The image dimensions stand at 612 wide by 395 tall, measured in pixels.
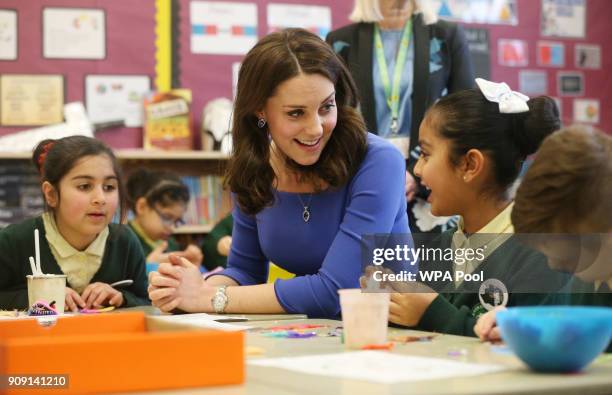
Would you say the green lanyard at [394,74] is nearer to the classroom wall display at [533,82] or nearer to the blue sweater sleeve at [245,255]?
the blue sweater sleeve at [245,255]

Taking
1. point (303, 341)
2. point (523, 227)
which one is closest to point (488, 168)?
point (523, 227)

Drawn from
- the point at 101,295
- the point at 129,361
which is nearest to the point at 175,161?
the point at 101,295

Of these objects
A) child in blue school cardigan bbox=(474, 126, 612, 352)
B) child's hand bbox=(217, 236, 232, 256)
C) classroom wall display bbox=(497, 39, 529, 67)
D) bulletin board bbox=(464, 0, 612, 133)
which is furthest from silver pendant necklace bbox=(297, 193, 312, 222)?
classroom wall display bbox=(497, 39, 529, 67)

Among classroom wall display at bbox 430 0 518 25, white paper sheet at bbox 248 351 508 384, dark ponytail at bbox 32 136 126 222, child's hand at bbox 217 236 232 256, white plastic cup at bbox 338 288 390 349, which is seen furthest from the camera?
classroom wall display at bbox 430 0 518 25

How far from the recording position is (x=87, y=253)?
9.70ft

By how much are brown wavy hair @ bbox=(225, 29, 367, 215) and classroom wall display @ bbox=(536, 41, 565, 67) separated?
4445 millimetres

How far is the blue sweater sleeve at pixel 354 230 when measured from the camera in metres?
2.24

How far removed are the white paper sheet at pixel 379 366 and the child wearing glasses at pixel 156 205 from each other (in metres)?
3.75

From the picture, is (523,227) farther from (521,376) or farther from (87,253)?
(87,253)

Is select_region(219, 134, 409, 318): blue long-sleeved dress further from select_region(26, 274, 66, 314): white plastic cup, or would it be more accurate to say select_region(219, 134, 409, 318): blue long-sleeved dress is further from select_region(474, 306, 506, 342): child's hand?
select_region(474, 306, 506, 342): child's hand

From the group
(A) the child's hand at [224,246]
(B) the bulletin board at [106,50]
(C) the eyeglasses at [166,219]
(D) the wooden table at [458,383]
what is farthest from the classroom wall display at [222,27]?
(D) the wooden table at [458,383]

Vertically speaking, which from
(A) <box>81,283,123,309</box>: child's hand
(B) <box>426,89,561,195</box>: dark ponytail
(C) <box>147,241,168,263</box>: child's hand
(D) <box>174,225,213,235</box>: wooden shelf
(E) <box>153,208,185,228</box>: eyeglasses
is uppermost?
(B) <box>426,89,561,195</box>: dark ponytail

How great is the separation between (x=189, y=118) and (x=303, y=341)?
14.2 feet

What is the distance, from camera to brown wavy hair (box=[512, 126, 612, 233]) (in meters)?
1.58
